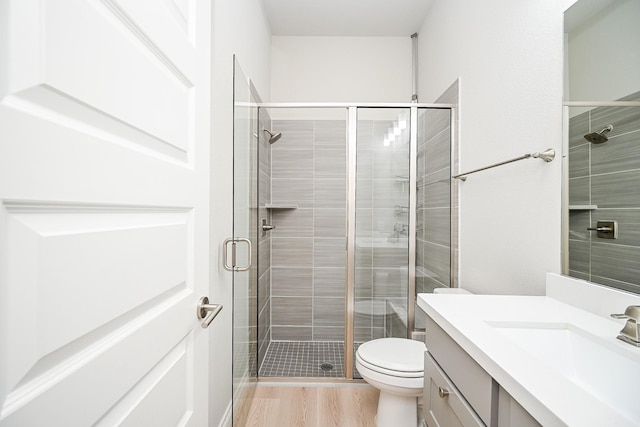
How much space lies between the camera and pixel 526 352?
687 millimetres

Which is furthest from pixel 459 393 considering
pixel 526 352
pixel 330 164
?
pixel 330 164

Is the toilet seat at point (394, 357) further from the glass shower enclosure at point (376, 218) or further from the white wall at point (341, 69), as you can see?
the white wall at point (341, 69)

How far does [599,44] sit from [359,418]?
200 cm

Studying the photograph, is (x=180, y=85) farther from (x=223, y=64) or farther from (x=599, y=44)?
(x=599, y=44)

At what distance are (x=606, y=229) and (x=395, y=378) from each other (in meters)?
1.09

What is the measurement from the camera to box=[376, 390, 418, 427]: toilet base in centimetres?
159

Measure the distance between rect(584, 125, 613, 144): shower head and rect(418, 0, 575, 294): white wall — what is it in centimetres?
12

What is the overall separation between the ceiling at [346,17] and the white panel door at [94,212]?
6.87 ft

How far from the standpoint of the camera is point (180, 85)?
2.40ft

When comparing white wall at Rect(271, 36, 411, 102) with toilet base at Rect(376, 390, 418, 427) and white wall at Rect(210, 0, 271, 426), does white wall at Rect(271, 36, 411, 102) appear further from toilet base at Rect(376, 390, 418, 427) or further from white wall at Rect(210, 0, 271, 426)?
toilet base at Rect(376, 390, 418, 427)

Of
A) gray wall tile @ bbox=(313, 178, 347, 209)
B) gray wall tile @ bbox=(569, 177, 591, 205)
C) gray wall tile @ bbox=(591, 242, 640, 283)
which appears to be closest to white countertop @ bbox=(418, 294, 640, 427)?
gray wall tile @ bbox=(591, 242, 640, 283)

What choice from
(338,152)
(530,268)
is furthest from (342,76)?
(530,268)

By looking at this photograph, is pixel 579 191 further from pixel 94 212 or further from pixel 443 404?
pixel 94 212

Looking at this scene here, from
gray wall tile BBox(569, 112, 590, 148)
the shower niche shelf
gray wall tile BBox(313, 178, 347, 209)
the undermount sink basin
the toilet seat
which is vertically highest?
gray wall tile BBox(569, 112, 590, 148)
